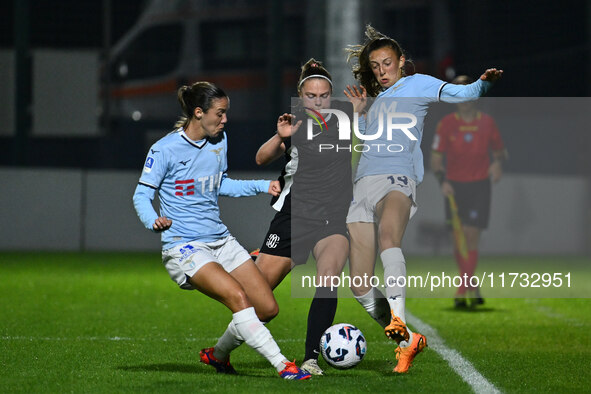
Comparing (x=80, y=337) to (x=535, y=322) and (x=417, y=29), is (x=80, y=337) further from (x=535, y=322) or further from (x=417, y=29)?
(x=417, y=29)

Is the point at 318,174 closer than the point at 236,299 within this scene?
No

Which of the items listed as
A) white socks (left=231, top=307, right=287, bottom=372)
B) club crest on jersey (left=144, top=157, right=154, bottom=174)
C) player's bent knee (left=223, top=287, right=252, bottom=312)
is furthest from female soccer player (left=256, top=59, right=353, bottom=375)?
club crest on jersey (left=144, top=157, right=154, bottom=174)

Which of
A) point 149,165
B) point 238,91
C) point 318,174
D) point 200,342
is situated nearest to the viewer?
point 149,165

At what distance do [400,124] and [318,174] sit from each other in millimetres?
551

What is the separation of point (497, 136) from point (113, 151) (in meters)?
11.0

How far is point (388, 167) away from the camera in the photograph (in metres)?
5.96

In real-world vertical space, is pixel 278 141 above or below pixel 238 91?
below

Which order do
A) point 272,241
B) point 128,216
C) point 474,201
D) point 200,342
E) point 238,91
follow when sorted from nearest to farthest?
point 272,241 < point 200,342 < point 474,201 < point 128,216 < point 238,91

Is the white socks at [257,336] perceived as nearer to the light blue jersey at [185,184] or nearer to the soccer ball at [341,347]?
the soccer ball at [341,347]

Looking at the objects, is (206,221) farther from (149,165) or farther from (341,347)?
(341,347)

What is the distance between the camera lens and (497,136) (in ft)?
32.7

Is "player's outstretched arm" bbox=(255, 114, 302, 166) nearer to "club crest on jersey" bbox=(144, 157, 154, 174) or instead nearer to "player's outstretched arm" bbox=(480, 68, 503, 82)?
"club crest on jersey" bbox=(144, 157, 154, 174)

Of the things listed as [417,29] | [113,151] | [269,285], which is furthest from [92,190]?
[269,285]

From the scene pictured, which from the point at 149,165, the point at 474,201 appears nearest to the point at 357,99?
the point at 149,165
